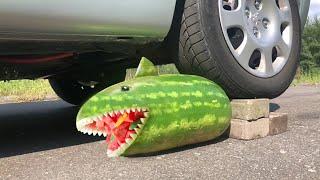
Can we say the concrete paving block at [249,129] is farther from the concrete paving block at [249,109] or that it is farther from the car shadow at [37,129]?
the car shadow at [37,129]

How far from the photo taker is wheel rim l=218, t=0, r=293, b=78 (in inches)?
125

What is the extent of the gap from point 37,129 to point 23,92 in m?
4.07

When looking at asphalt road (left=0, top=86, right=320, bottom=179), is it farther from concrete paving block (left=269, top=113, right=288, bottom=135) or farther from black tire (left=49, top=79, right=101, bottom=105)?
black tire (left=49, top=79, right=101, bottom=105)

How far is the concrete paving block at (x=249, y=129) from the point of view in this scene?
3.00 meters

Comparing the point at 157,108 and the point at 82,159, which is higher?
the point at 157,108

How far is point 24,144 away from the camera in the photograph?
3.15 m

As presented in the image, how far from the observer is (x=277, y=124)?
126 inches

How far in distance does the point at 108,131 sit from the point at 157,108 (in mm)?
291

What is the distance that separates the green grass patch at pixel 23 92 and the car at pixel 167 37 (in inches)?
121

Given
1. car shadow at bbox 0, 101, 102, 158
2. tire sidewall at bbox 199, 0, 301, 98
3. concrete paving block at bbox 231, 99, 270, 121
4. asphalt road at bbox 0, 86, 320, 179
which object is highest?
tire sidewall at bbox 199, 0, 301, 98

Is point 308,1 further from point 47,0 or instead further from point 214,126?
point 47,0

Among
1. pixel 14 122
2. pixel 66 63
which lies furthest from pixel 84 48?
pixel 14 122

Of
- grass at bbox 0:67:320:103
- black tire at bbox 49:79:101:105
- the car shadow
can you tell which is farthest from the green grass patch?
black tire at bbox 49:79:101:105

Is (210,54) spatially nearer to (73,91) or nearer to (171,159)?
(171,159)
